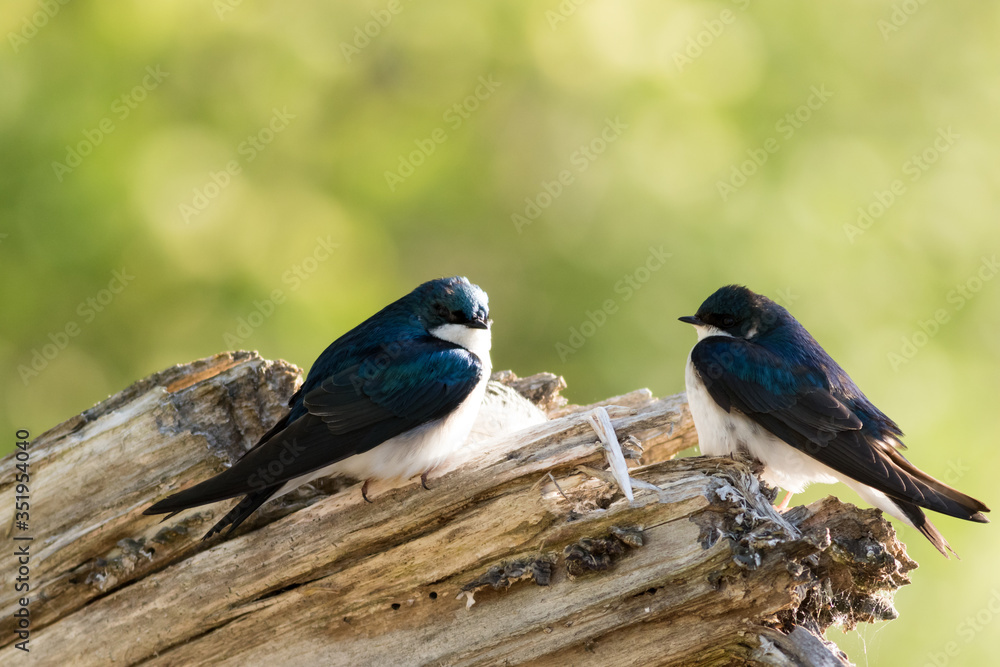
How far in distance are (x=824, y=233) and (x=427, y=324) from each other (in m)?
3.35

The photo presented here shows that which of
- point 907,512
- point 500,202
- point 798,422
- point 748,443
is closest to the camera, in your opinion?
point 907,512

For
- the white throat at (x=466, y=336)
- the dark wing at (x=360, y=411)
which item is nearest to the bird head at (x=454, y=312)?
the white throat at (x=466, y=336)

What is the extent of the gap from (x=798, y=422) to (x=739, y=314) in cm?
69

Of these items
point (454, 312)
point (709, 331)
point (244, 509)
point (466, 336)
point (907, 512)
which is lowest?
point (907, 512)

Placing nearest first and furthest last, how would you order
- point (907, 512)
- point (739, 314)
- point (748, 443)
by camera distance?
1. point (907, 512)
2. point (748, 443)
3. point (739, 314)

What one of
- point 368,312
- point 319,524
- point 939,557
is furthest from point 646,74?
point 319,524

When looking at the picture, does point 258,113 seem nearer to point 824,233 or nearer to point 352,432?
point 352,432

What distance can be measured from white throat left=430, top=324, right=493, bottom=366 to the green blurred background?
1862 millimetres

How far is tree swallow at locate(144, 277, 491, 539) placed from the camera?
3.06 meters

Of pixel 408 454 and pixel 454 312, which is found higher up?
pixel 454 312

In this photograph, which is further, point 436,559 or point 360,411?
point 360,411

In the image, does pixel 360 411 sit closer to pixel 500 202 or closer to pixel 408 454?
pixel 408 454

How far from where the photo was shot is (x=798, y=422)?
3.62 meters

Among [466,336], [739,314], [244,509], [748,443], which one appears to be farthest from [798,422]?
[244,509]
